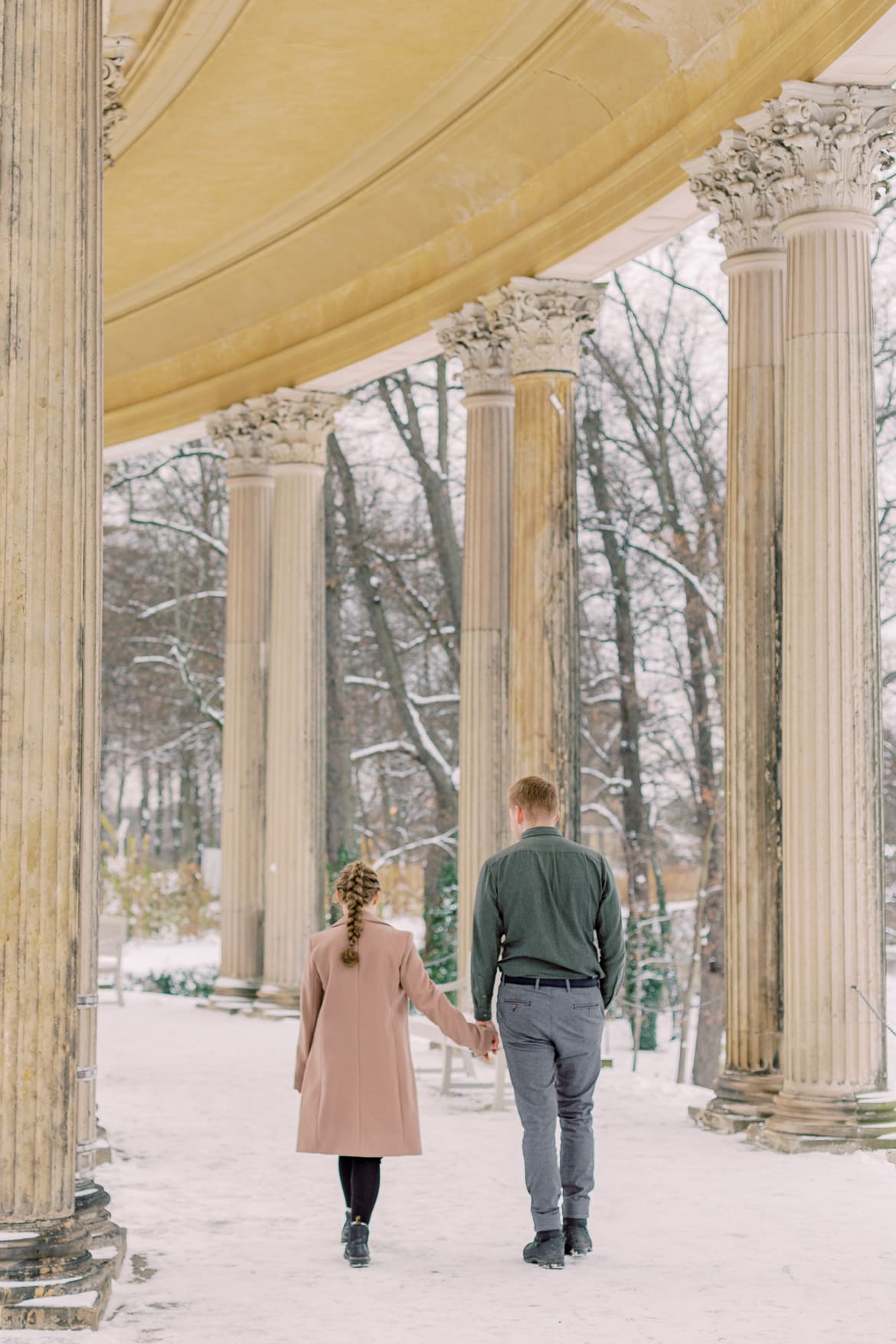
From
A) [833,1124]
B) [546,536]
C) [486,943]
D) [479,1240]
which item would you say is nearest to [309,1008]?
[486,943]

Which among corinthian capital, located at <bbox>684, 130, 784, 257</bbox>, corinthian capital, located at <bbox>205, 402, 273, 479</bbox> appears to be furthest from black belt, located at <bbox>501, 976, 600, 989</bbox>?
corinthian capital, located at <bbox>205, 402, 273, 479</bbox>

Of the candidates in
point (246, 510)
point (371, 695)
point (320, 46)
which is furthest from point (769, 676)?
point (371, 695)

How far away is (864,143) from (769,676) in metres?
8.40

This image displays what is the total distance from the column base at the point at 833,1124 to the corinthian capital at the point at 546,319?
57.5ft

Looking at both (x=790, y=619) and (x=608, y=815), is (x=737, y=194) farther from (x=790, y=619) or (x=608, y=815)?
(x=608, y=815)

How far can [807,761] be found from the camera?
26.0m

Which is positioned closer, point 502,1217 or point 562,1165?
point 562,1165

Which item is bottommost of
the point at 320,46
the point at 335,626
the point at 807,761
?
the point at 807,761

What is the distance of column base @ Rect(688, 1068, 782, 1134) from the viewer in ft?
88.9

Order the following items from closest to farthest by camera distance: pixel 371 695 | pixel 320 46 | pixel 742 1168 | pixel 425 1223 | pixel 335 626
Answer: pixel 425 1223 < pixel 742 1168 < pixel 320 46 < pixel 335 626 < pixel 371 695

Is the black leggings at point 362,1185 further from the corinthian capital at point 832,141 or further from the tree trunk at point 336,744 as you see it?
the tree trunk at point 336,744

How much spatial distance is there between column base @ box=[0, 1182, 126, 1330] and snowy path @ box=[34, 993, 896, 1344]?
27 cm

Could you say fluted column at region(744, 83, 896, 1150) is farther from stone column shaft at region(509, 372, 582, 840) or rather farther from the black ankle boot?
stone column shaft at region(509, 372, 582, 840)

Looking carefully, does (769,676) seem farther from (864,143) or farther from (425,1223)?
(425,1223)
